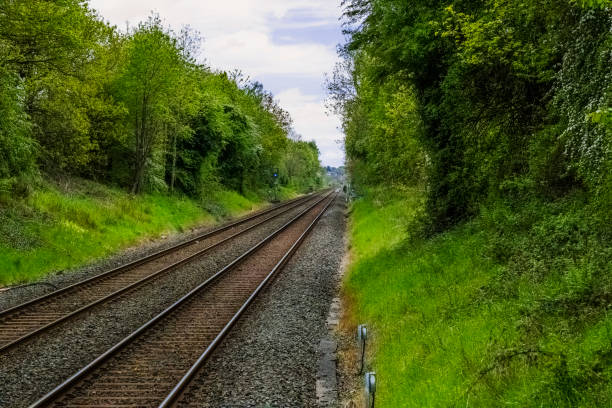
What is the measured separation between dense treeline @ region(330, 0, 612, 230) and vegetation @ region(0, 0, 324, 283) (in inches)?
417

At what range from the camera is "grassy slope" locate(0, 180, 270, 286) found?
16.0 metres

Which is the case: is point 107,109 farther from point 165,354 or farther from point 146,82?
point 165,354

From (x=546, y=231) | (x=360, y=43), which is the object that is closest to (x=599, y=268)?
(x=546, y=231)

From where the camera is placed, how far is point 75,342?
31.6ft

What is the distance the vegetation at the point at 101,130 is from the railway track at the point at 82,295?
2345mm

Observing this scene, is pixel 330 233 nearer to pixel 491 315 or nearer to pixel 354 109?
pixel 354 109

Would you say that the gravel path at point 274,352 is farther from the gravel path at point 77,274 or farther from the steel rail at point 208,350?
the gravel path at point 77,274


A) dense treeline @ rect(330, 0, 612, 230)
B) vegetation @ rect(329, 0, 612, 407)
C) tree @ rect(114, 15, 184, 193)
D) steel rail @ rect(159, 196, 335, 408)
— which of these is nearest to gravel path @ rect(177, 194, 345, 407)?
steel rail @ rect(159, 196, 335, 408)

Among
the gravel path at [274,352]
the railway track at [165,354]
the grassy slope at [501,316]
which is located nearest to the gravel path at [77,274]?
the railway track at [165,354]

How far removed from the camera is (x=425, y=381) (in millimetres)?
6441

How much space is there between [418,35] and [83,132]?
17.9 m

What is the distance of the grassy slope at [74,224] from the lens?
15992mm

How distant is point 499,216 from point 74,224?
1624 cm

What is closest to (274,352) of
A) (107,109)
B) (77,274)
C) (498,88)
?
(498,88)
